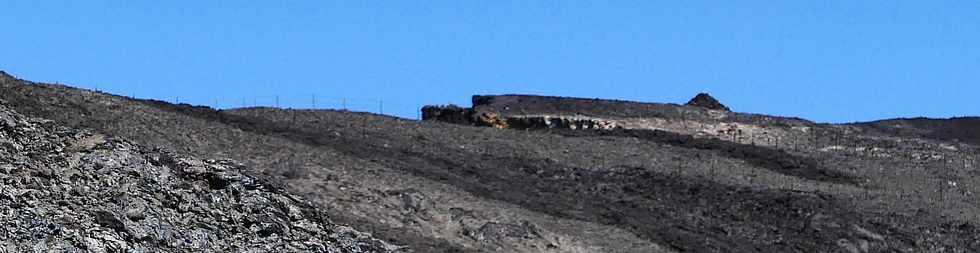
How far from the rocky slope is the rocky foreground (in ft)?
10.4

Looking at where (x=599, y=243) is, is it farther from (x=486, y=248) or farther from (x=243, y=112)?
(x=243, y=112)

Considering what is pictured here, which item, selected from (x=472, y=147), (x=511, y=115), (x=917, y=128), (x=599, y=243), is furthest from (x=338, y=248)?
(x=917, y=128)

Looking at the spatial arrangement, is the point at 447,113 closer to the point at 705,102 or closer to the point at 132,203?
the point at 705,102

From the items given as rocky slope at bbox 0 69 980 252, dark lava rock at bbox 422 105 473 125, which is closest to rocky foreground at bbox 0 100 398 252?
rocky slope at bbox 0 69 980 252

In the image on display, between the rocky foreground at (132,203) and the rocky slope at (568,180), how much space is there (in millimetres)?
3168

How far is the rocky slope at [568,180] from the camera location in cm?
3509

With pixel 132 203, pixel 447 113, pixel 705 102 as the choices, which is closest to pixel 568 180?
pixel 132 203

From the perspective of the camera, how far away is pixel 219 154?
3572 cm

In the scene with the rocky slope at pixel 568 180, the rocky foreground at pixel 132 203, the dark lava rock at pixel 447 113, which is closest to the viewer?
the rocky foreground at pixel 132 203

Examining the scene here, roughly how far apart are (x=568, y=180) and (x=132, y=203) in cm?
1835

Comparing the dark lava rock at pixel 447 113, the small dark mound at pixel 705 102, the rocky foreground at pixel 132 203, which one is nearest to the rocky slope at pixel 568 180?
the rocky foreground at pixel 132 203

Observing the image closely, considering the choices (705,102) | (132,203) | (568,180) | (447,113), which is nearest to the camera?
(132,203)

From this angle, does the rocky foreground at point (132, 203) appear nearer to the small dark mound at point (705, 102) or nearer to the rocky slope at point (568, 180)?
the rocky slope at point (568, 180)

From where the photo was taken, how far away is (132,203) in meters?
26.7
